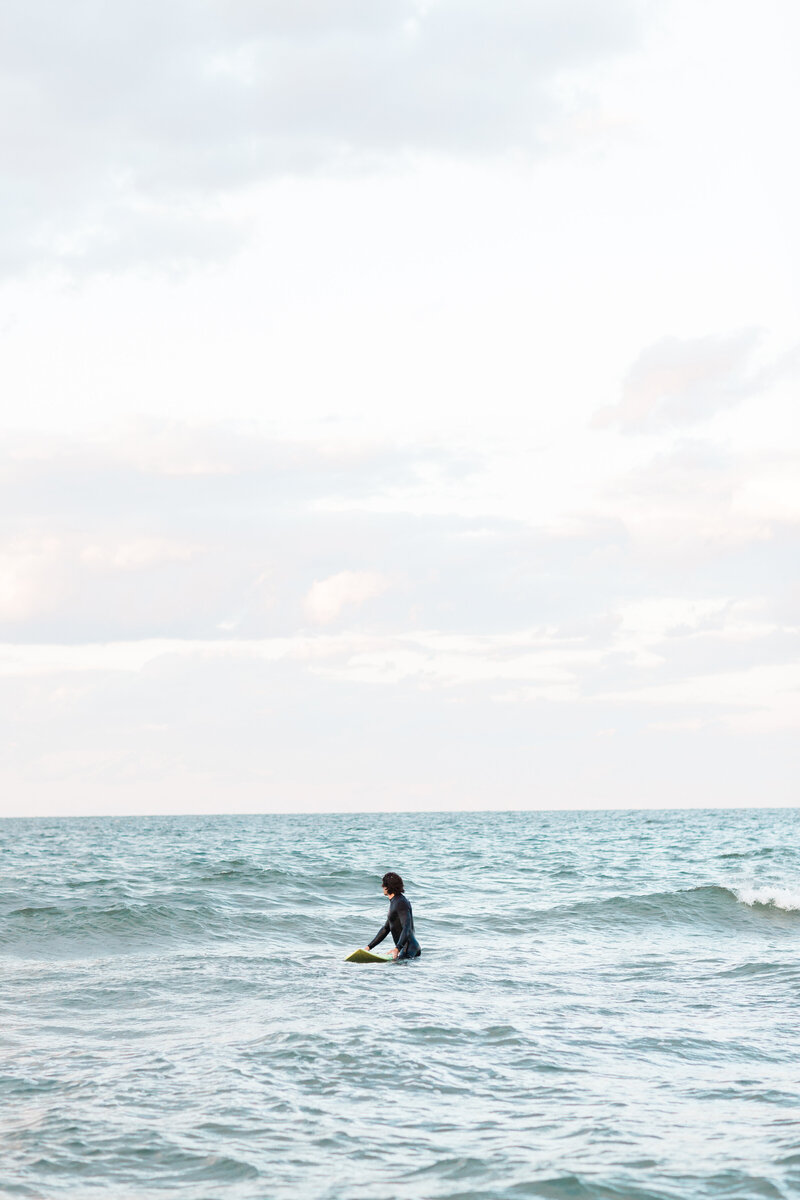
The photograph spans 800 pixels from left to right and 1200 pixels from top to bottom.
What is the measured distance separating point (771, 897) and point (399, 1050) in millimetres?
18544

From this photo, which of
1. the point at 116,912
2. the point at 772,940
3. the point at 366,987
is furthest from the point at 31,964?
the point at 772,940

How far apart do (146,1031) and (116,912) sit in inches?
437

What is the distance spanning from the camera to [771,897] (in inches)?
1094

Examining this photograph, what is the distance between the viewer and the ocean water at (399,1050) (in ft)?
26.9

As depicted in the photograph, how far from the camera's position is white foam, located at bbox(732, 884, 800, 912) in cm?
2714

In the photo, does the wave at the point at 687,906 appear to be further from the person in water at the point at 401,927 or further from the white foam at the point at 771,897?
the person in water at the point at 401,927

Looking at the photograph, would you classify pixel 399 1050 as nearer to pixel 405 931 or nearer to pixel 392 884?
pixel 392 884

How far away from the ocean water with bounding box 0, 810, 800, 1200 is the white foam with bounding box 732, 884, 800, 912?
0.15 m

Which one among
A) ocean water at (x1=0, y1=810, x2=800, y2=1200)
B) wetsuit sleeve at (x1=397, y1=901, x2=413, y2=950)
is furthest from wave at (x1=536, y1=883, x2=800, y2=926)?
wetsuit sleeve at (x1=397, y1=901, x2=413, y2=950)

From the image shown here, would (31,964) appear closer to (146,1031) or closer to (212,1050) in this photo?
(146,1031)

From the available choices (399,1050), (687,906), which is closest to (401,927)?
(399,1050)

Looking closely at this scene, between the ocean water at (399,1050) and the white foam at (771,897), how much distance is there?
15 cm

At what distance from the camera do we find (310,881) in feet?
105

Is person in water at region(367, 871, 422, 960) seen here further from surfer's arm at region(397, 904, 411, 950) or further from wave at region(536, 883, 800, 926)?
wave at region(536, 883, 800, 926)
